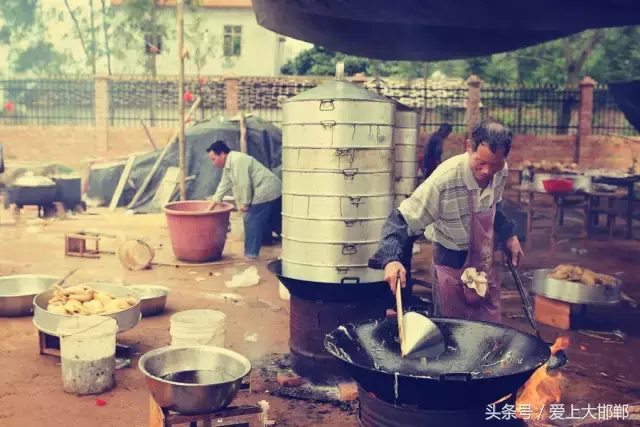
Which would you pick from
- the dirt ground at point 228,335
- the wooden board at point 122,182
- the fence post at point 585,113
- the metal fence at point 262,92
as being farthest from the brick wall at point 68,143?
the fence post at point 585,113

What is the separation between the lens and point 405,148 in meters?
5.71

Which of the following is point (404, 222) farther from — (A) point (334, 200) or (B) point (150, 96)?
(B) point (150, 96)

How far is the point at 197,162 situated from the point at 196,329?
9.94m

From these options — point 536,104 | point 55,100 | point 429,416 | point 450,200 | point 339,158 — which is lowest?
point 429,416

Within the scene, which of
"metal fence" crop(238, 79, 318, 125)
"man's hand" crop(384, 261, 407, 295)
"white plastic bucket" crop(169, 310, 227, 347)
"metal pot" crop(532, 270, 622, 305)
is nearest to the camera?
"man's hand" crop(384, 261, 407, 295)

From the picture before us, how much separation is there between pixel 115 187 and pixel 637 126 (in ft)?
36.0

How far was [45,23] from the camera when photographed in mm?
41906

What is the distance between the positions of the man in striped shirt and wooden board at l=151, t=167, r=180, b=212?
10.7 metres

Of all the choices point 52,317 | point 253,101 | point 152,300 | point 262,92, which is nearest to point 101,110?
point 253,101

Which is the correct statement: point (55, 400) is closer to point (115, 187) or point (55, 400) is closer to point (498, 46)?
point (498, 46)

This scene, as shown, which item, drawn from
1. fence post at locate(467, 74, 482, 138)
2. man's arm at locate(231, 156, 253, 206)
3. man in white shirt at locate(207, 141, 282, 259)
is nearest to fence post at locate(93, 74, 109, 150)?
fence post at locate(467, 74, 482, 138)

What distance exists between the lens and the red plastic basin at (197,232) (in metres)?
9.15

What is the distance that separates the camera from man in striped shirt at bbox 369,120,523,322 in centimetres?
365

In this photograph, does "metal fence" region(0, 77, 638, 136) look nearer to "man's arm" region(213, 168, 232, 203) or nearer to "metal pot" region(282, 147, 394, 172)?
"man's arm" region(213, 168, 232, 203)
